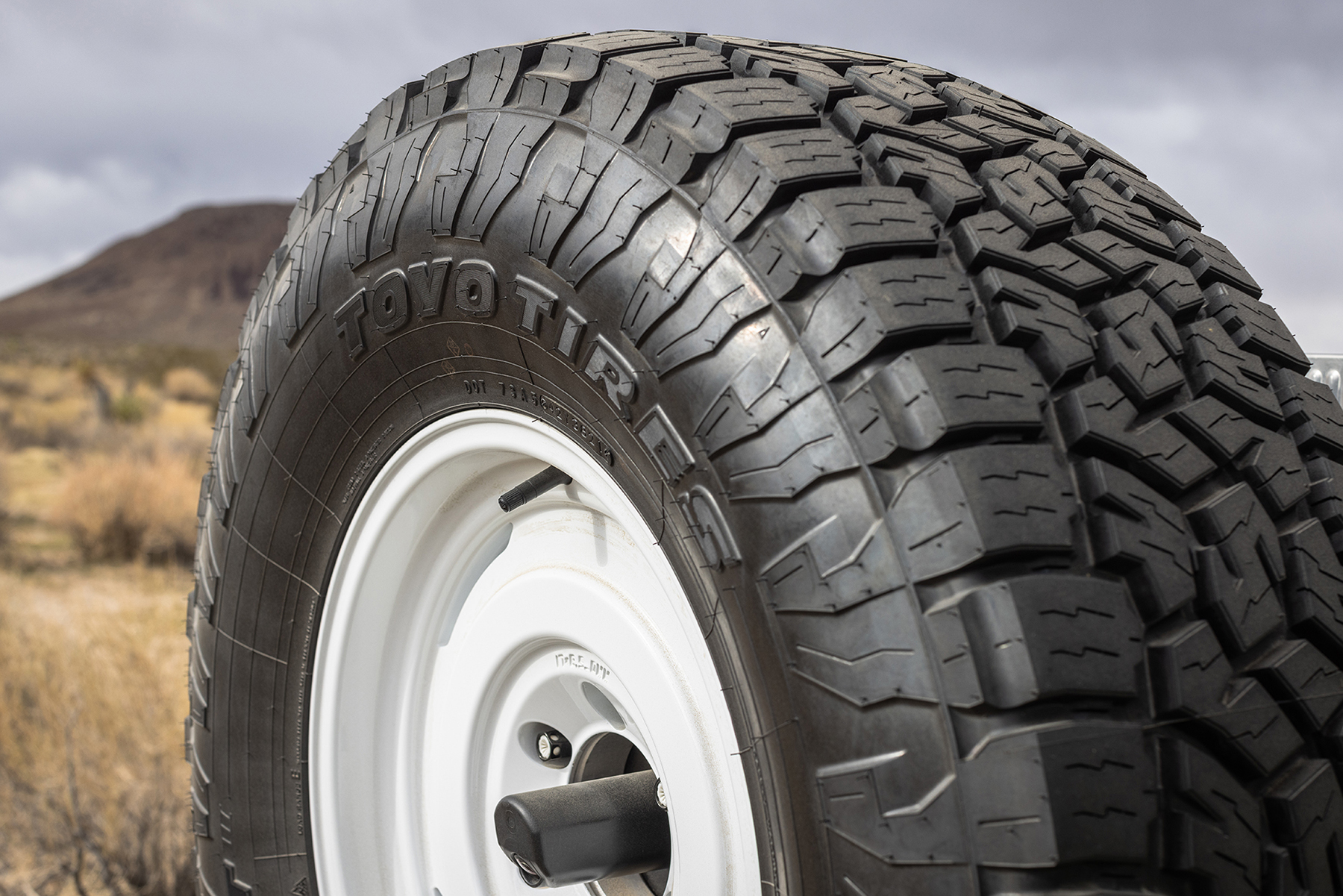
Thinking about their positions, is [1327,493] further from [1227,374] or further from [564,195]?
[564,195]

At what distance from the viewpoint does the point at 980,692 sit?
707 millimetres

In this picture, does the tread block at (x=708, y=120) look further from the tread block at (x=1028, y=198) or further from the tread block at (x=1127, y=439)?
the tread block at (x=1127, y=439)

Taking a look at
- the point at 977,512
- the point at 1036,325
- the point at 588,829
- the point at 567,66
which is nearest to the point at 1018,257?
the point at 1036,325

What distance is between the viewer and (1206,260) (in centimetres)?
115

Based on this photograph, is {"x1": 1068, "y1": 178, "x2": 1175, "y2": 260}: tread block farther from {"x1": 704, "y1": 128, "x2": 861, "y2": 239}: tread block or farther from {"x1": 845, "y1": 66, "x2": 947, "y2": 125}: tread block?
{"x1": 704, "y1": 128, "x2": 861, "y2": 239}: tread block

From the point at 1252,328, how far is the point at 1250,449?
8.4 inches

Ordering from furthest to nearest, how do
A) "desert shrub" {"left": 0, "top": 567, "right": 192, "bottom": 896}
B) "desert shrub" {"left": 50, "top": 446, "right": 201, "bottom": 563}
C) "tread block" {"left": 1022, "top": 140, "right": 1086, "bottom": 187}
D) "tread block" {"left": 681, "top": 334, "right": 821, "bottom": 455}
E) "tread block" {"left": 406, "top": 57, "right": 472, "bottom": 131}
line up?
"desert shrub" {"left": 50, "top": 446, "right": 201, "bottom": 563}
"desert shrub" {"left": 0, "top": 567, "right": 192, "bottom": 896}
"tread block" {"left": 406, "top": 57, "right": 472, "bottom": 131}
"tread block" {"left": 1022, "top": 140, "right": 1086, "bottom": 187}
"tread block" {"left": 681, "top": 334, "right": 821, "bottom": 455}

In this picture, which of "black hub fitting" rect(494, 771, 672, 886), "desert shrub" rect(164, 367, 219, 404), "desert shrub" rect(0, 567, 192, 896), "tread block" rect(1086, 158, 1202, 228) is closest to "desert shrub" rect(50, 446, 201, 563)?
"desert shrub" rect(0, 567, 192, 896)

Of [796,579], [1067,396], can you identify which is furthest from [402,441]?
[1067,396]

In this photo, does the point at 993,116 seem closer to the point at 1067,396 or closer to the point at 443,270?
the point at 1067,396

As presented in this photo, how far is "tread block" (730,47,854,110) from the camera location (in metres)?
1.03

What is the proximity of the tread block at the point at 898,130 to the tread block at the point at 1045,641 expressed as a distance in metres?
0.48

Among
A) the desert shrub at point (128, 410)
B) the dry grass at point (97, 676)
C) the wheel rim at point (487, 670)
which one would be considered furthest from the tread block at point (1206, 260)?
the desert shrub at point (128, 410)

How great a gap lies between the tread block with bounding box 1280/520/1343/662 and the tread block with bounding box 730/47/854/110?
599 mm
